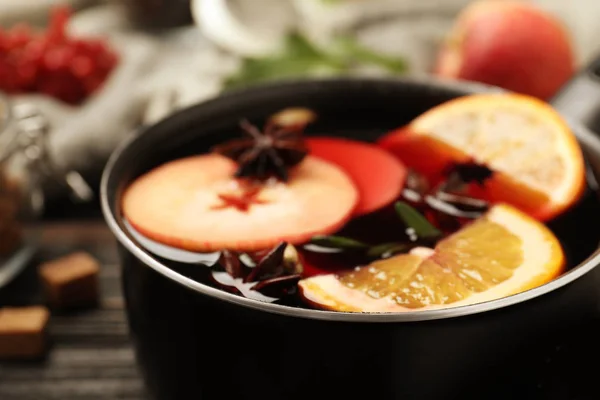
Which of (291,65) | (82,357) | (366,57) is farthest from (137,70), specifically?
(82,357)

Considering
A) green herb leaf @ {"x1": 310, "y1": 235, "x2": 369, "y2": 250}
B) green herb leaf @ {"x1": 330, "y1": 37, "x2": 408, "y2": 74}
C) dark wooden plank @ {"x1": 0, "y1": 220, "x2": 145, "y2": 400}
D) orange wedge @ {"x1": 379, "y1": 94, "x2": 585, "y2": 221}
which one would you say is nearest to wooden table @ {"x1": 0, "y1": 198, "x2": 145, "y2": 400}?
dark wooden plank @ {"x1": 0, "y1": 220, "x2": 145, "y2": 400}

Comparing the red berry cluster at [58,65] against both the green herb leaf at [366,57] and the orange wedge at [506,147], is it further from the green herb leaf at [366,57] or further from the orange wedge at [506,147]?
the orange wedge at [506,147]

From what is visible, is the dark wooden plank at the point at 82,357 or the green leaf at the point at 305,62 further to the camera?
the green leaf at the point at 305,62

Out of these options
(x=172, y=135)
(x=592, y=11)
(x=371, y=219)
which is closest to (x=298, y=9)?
(x=592, y=11)

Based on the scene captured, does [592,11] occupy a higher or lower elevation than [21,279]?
higher

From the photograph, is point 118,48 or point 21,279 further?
point 118,48

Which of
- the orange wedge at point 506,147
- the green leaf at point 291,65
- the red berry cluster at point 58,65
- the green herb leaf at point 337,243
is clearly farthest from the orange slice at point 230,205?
the red berry cluster at point 58,65

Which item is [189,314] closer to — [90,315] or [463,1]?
[90,315]
